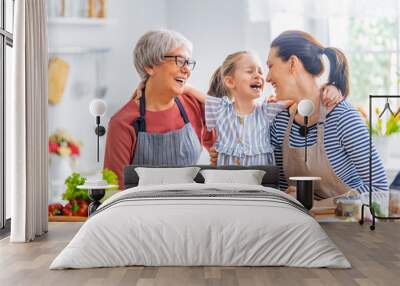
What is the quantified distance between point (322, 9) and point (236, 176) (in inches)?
93.9

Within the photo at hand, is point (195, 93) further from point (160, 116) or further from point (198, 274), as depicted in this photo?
point (198, 274)

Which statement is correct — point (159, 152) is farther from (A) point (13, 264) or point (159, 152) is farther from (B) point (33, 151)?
(A) point (13, 264)

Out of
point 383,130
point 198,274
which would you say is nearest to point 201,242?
point 198,274

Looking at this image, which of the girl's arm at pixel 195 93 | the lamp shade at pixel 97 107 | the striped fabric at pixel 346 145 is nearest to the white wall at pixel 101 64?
the lamp shade at pixel 97 107

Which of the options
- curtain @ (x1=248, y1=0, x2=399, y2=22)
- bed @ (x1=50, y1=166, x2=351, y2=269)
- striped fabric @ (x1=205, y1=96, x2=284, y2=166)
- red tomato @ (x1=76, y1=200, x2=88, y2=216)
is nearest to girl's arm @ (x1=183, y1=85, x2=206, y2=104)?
striped fabric @ (x1=205, y1=96, x2=284, y2=166)

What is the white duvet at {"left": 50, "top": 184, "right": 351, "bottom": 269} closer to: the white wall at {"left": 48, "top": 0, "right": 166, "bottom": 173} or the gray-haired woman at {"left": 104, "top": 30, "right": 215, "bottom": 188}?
the gray-haired woman at {"left": 104, "top": 30, "right": 215, "bottom": 188}

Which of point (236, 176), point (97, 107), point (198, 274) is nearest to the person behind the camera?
point (198, 274)

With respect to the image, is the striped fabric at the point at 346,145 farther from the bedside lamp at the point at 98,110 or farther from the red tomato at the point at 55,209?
the red tomato at the point at 55,209

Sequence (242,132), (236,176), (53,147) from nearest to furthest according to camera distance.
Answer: (236,176), (242,132), (53,147)

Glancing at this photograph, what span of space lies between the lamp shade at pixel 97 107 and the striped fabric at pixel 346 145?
2087 mm

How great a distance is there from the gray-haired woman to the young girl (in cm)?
16

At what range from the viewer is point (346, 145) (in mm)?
7598

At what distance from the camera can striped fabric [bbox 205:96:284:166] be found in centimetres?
766

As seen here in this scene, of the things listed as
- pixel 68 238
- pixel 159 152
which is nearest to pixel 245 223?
pixel 68 238
